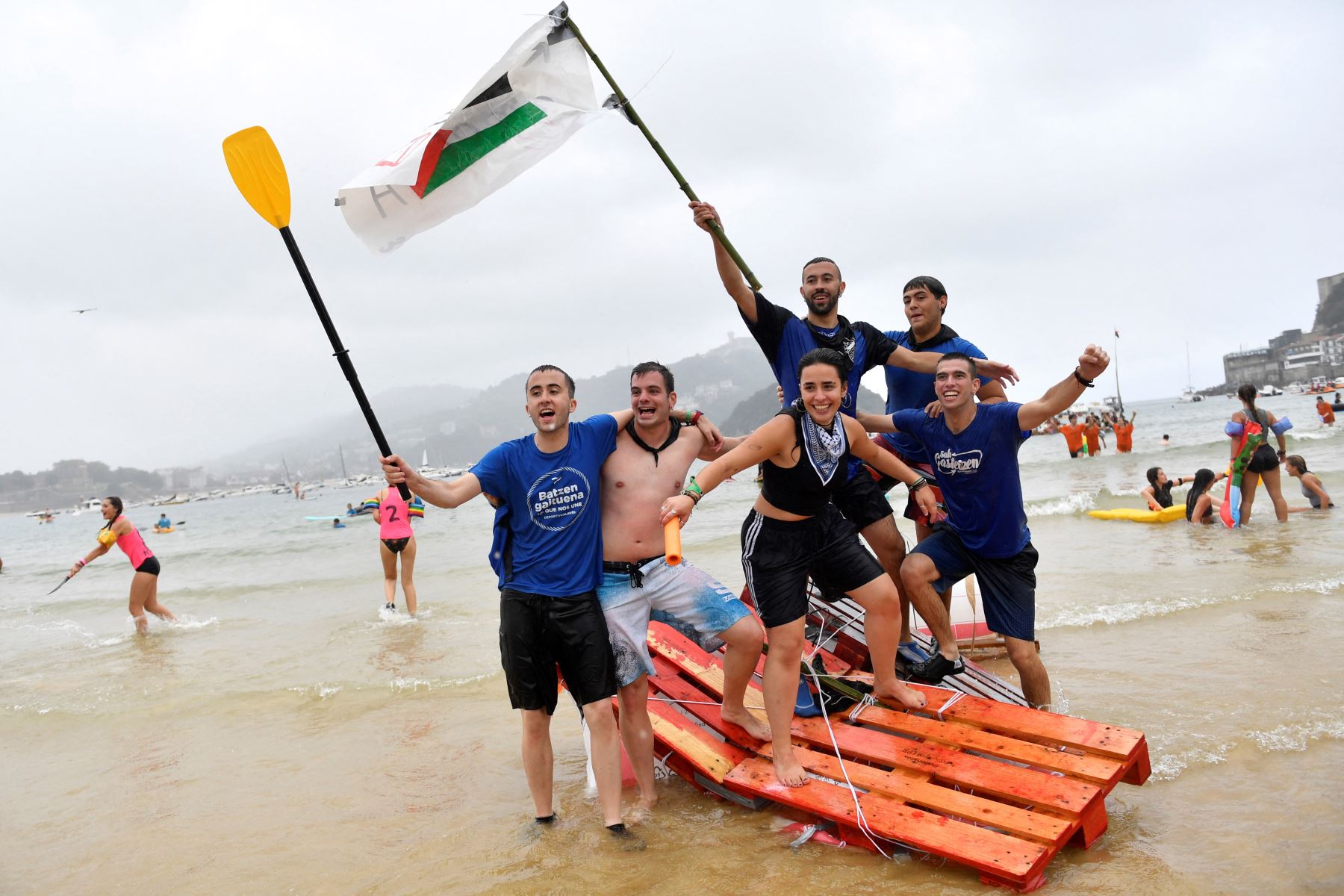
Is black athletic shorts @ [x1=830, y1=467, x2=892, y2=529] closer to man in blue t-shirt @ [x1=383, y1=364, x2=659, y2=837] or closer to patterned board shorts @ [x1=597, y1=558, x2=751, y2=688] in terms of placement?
patterned board shorts @ [x1=597, y1=558, x2=751, y2=688]

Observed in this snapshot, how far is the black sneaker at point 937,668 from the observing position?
16.6 ft

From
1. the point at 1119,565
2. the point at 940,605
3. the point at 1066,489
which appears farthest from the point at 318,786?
the point at 1066,489

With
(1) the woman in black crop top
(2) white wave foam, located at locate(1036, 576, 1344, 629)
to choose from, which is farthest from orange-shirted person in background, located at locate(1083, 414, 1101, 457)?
(1) the woman in black crop top

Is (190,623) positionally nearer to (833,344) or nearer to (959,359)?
(833,344)

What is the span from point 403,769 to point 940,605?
4.04m

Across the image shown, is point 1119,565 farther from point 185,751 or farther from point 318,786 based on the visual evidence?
point 185,751

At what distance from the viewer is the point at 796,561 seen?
173 inches

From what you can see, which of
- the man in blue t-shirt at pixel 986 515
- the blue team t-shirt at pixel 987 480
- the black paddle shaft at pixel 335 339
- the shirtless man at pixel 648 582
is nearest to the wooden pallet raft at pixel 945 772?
the shirtless man at pixel 648 582

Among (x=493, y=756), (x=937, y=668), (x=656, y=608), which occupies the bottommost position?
(x=493, y=756)

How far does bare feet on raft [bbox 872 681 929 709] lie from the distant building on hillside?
118871 mm

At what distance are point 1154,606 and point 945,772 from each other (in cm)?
543

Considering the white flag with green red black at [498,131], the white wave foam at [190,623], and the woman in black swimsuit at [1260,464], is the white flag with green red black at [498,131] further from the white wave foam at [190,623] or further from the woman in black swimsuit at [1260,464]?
the woman in black swimsuit at [1260,464]

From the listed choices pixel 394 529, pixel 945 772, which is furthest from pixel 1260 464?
pixel 394 529

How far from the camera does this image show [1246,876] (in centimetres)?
322
